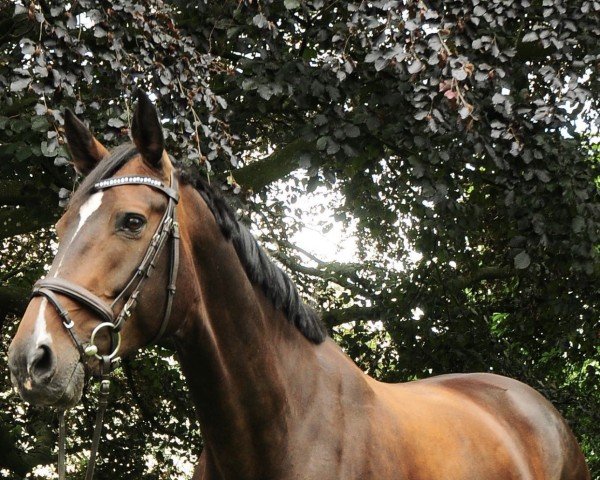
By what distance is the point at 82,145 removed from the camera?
10.2ft

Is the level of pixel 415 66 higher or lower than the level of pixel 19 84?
higher

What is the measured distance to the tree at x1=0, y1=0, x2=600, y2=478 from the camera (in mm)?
4750

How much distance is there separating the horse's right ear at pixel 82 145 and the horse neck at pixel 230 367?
1.37ft

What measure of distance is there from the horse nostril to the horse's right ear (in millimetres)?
917

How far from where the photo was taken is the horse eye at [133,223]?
2707mm

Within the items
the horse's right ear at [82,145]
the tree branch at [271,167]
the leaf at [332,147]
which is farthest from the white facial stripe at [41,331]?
the tree branch at [271,167]

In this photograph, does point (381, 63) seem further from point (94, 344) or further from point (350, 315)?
point (350, 315)

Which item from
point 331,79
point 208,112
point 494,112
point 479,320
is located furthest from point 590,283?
point 208,112

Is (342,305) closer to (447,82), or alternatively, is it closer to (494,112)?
(494,112)

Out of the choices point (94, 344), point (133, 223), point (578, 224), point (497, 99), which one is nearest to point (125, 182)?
point (133, 223)

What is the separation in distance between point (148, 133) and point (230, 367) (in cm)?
88

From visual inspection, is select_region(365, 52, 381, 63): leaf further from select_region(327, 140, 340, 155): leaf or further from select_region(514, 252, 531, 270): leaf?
select_region(514, 252, 531, 270): leaf

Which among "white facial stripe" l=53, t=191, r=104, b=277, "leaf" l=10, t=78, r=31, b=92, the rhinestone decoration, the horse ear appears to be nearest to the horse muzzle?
"white facial stripe" l=53, t=191, r=104, b=277

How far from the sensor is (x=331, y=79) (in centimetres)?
555
